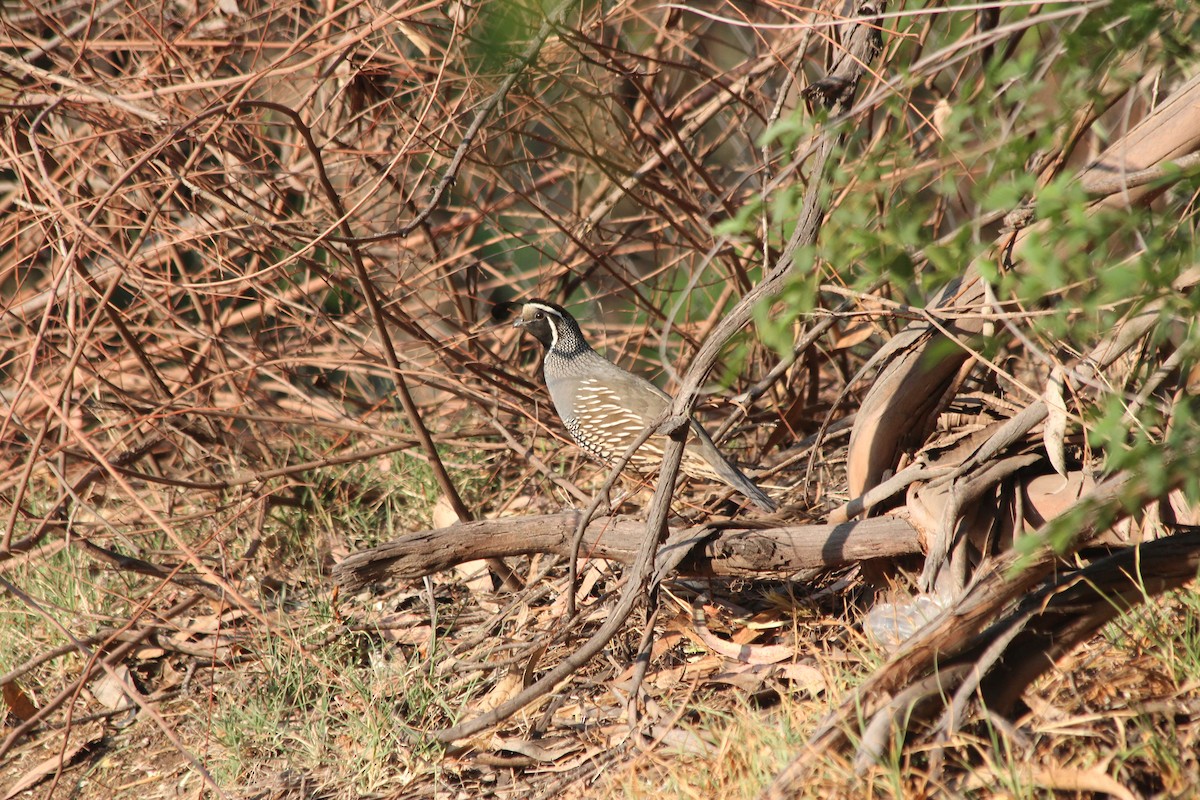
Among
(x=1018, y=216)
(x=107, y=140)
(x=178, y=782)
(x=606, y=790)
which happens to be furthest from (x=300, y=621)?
(x=1018, y=216)

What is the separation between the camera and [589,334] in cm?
637

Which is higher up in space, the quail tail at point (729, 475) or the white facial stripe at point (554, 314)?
the white facial stripe at point (554, 314)

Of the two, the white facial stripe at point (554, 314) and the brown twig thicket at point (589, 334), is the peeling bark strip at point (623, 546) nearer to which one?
the brown twig thicket at point (589, 334)

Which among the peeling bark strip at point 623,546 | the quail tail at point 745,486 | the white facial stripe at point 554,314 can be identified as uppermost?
the white facial stripe at point 554,314

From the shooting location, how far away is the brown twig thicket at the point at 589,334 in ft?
8.99

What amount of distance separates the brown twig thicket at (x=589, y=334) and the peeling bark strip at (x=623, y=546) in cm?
1

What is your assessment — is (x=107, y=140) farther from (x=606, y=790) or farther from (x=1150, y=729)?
(x=1150, y=729)

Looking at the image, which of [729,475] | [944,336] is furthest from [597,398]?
[944,336]

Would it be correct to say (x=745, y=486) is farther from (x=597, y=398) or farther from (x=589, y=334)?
(x=589, y=334)

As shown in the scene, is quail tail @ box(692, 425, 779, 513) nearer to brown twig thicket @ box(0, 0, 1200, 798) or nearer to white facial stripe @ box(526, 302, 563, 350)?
brown twig thicket @ box(0, 0, 1200, 798)

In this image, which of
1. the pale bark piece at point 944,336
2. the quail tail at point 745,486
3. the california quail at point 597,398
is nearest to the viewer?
the pale bark piece at point 944,336

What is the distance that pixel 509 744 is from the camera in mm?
3494

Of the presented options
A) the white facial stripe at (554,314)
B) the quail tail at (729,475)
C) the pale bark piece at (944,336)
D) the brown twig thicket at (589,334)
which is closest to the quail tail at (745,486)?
the quail tail at (729,475)

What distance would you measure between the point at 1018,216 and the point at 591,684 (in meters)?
2.12
